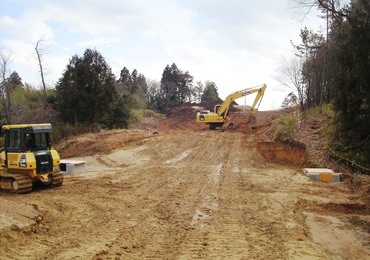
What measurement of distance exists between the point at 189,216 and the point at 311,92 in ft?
69.7

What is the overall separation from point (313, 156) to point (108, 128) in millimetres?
21053

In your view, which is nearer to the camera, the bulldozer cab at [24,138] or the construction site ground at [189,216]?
the construction site ground at [189,216]

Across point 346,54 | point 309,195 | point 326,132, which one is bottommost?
point 309,195

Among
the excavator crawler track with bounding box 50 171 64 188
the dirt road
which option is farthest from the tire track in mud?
the excavator crawler track with bounding box 50 171 64 188

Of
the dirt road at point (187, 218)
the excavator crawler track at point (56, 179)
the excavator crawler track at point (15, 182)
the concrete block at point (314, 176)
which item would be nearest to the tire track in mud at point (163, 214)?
the dirt road at point (187, 218)

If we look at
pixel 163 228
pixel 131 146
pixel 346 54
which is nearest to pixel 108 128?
pixel 131 146

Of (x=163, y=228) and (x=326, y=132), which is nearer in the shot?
(x=163, y=228)

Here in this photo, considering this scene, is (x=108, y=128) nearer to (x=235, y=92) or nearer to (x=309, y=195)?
(x=235, y=92)

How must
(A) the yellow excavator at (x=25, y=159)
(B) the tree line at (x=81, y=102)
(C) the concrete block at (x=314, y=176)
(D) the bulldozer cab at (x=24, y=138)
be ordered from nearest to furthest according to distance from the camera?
(A) the yellow excavator at (x=25, y=159) → (D) the bulldozer cab at (x=24, y=138) → (C) the concrete block at (x=314, y=176) → (B) the tree line at (x=81, y=102)

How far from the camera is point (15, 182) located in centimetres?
1048

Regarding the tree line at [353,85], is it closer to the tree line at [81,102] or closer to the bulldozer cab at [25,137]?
the bulldozer cab at [25,137]

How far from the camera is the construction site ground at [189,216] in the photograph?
6.05 m

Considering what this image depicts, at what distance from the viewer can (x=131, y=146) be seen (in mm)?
22031

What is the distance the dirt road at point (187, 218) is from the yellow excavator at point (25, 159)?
488 mm
